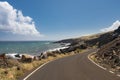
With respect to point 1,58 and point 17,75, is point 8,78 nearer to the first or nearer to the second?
point 17,75

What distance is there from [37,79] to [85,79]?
2907 mm

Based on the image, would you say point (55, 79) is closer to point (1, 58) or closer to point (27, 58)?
point (1, 58)

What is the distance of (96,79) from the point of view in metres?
13.5

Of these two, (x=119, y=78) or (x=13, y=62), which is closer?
(x=119, y=78)

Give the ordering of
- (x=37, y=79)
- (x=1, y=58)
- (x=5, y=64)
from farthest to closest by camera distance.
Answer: (x=1, y=58) → (x=5, y=64) → (x=37, y=79)

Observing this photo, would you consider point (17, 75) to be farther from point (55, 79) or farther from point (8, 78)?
point (55, 79)

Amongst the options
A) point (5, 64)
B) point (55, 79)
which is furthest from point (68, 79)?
point (5, 64)

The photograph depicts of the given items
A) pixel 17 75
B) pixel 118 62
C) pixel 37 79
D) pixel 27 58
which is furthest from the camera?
pixel 27 58

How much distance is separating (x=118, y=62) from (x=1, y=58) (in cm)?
1453

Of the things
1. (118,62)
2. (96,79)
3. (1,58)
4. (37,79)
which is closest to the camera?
(96,79)

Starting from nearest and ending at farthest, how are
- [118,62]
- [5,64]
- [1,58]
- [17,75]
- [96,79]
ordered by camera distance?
[96,79]
[17,75]
[118,62]
[5,64]
[1,58]

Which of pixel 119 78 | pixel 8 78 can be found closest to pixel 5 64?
pixel 8 78

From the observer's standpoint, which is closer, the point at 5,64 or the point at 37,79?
the point at 37,79

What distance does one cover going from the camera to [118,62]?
933 inches
